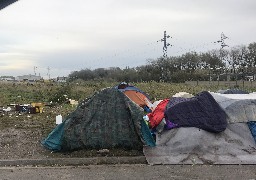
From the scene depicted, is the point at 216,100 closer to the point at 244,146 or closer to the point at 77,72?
the point at 244,146

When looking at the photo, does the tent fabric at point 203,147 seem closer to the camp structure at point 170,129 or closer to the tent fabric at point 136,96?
the camp structure at point 170,129

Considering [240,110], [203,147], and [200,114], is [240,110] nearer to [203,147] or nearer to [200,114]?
[200,114]

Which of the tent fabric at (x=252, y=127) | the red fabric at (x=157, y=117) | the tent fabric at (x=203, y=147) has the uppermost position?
the red fabric at (x=157, y=117)

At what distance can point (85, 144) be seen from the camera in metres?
9.81

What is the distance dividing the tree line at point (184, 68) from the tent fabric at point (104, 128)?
3727 cm

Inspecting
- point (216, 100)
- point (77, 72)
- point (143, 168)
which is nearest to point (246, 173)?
point (143, 168)

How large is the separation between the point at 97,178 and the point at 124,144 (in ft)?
Result: 6.71

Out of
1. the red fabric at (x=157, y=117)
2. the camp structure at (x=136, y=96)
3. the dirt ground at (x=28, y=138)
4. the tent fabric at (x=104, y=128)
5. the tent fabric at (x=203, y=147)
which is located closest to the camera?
the tent fabric at (x=203, y=147)

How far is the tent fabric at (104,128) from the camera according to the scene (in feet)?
32.2

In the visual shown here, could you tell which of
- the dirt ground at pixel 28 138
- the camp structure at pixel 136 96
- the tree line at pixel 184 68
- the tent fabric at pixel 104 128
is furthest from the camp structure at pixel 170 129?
the tree line at pixel 184 68

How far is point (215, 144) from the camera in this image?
973 cm

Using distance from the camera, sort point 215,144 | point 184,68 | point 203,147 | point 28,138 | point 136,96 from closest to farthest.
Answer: point 203,147 → point 215,144 → point 28,138 → point 136,96 → point 184,68

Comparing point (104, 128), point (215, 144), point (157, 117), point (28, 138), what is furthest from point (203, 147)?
point (28, 138)

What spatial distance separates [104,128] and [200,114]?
2617mm
